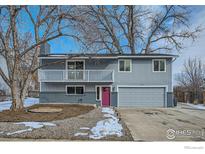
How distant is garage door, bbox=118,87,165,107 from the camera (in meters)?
8.43

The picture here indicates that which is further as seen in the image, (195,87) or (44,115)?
(195,87)

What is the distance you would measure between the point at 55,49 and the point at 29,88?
2.64 metres

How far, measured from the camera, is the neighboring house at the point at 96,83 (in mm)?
8016

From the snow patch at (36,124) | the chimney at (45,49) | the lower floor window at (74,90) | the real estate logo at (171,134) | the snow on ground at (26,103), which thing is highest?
the chimney at (45,49)

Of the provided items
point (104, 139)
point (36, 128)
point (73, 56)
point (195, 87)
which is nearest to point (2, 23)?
point (73, 56)

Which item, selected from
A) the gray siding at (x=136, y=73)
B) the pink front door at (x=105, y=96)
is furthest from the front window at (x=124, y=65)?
the pink front door at (x=105, y=96)

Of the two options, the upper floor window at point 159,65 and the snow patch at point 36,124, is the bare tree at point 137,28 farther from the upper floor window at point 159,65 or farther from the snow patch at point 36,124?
the snow patch at point 36,124

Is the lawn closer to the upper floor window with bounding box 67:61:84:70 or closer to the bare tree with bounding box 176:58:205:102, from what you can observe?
the upper floor window with bounding box 67:61:84:70

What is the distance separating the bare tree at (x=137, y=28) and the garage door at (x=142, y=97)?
185cm

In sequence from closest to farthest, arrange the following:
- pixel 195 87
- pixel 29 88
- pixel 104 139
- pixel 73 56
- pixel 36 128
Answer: pixel 104 139 < pixel 36 128 < pixel 73 56 < pixel 29 88 < pixel 195 87

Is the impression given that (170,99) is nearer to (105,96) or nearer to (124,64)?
(105,96)

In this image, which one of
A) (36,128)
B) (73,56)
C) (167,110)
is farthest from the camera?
(167,110)

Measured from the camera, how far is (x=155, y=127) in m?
6.21

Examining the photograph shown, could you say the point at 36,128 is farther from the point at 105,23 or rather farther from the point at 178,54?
the point at 105,23
